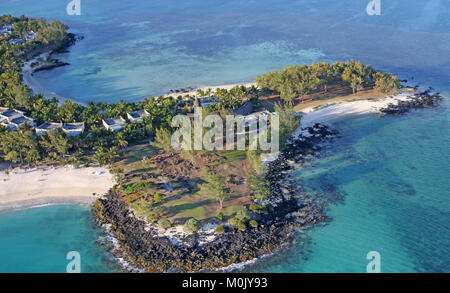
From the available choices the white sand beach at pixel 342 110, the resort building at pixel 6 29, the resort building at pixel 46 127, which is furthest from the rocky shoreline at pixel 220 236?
the resort building at pixel 6 29

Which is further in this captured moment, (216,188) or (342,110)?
(342,110)

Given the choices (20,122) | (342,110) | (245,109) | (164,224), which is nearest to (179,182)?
(164,224)

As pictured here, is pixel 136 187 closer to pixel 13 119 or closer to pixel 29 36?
pixel 13 119

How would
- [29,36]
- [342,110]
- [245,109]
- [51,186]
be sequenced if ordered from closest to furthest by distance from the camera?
1. [51,186]
2. [245,109]
3. [342,110]
4. [29,36]

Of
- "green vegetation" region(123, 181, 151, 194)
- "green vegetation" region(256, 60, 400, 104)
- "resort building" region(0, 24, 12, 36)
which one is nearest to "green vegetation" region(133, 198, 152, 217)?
"green vegetation" region(123, 181, 151, 194)
